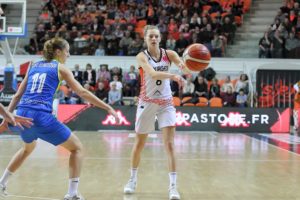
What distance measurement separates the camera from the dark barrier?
1873 centimetres

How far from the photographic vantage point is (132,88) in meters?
17.4

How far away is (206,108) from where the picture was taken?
15586 mm

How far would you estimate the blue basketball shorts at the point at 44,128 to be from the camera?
4766mm

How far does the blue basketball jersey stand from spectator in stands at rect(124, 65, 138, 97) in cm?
1232

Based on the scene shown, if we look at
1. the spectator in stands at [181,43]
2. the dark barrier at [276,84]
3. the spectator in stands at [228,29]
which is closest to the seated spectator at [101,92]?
the spectator in stands at [181,43]

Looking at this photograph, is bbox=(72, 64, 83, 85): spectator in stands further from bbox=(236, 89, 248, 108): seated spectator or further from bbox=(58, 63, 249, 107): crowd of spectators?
bbox=(236, 89, 248, 108): seated spectator

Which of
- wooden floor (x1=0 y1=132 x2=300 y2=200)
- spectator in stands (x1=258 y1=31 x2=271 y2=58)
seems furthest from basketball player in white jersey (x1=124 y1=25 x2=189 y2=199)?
spectator in stands (x1=258 y1=31 x2=271 y2=58)

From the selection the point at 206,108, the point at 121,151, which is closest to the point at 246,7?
the point at 206,108

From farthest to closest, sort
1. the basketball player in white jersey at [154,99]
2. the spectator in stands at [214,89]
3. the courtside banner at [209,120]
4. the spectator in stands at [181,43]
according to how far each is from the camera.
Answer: the spectator in stands at [181,43] → the spectator in stands at [214,89] → the courtside banner at [209,120] → the basketball player in white jersey at [154,99]

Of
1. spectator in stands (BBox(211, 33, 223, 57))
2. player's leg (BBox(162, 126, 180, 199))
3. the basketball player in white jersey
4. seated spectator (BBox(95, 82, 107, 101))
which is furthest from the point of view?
spectator in stands (BBox(211, 33, 223, 57))

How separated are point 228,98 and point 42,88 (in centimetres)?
1239

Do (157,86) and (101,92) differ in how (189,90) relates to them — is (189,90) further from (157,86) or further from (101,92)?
(157,86)

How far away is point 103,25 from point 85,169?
44.9ft

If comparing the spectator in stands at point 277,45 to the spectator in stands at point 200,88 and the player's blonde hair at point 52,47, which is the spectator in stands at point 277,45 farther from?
the player's blonde hair at point 52,47
